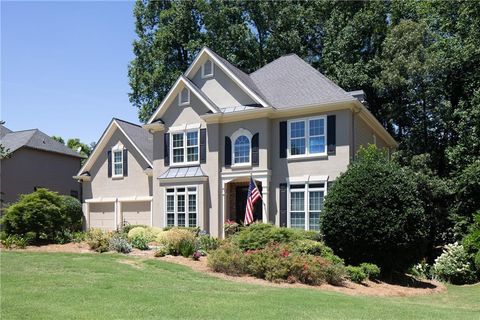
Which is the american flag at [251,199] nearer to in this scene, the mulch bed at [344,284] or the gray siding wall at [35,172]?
the mulch bed at [344,284]

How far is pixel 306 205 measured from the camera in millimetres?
21234

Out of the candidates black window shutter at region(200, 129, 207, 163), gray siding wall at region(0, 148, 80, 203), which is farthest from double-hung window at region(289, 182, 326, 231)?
gray siding wall at region(0, 148, 80, 203)

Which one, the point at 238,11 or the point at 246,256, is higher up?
the point at 238,11

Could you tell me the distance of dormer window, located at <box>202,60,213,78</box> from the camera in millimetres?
24188

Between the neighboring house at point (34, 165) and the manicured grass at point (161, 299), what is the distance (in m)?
18.4

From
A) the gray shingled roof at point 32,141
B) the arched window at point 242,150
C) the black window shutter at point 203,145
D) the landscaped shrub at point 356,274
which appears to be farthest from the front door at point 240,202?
the gray shingled roof at point 32,141

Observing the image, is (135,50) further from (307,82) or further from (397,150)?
(397,150)

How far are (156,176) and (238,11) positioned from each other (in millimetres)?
15998

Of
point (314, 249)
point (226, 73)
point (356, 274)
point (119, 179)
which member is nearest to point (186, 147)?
point (226, 73)

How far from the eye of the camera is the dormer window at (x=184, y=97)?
24375mm

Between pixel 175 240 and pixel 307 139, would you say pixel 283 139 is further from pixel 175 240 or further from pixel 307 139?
→ pixel 175 240

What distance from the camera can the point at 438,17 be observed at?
27797 mm

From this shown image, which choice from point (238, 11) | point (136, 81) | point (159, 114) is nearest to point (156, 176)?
point (159, 114)

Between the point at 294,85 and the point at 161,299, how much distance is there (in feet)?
51.2
